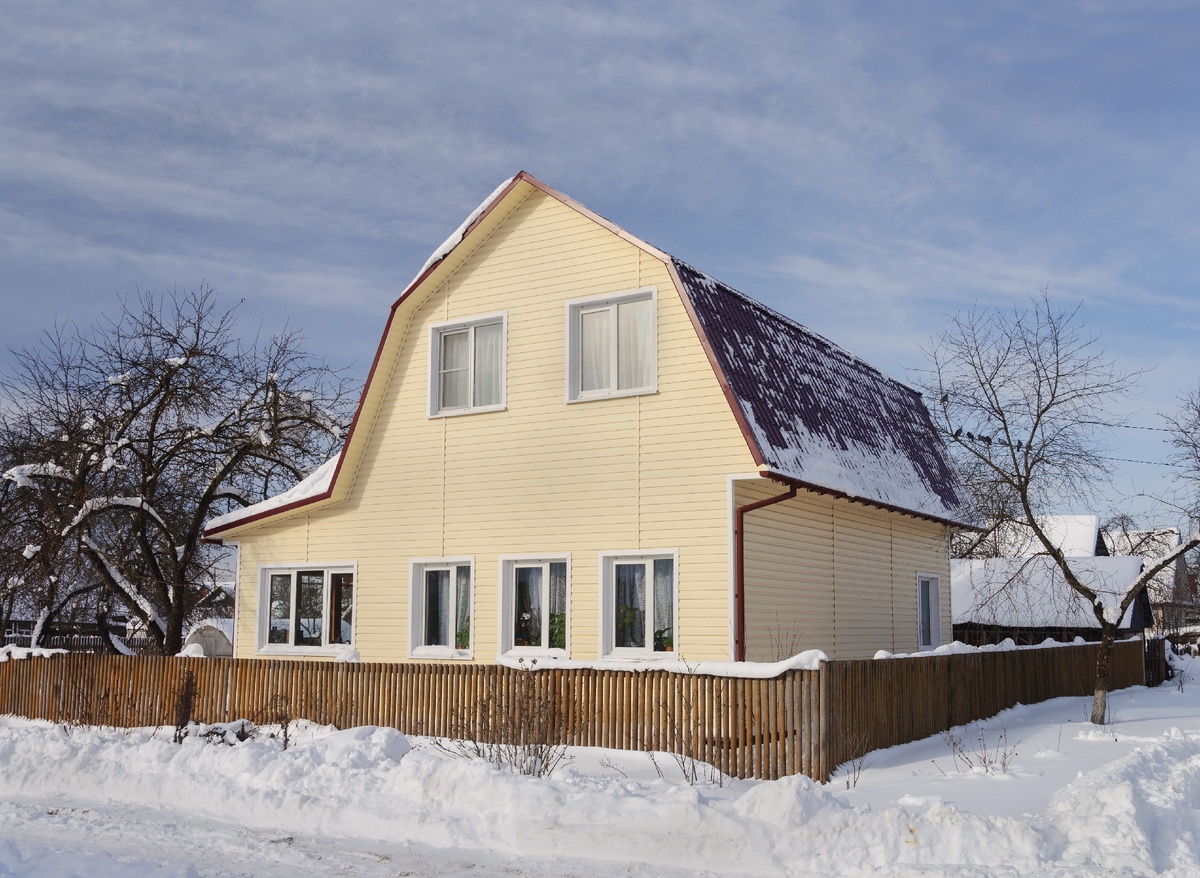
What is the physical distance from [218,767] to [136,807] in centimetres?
83

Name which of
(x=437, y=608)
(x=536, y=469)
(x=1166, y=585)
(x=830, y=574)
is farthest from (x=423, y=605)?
(x=1166, y=585)

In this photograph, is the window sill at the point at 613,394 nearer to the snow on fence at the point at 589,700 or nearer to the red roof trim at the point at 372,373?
the red roof trim at the point at 372,373

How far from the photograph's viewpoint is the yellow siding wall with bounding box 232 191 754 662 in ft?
50.3

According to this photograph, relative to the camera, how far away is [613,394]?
1623cm

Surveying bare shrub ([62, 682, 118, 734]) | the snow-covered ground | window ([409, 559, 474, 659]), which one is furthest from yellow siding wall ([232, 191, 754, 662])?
the snow-covered ground

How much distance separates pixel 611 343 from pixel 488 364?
→ 232cm

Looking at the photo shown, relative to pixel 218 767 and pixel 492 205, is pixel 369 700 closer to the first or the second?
pixel 218 767

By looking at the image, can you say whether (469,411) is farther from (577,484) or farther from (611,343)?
(611,343)

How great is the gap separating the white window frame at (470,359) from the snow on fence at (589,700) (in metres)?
4.47

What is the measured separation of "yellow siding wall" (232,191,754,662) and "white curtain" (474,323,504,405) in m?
→ 0.33

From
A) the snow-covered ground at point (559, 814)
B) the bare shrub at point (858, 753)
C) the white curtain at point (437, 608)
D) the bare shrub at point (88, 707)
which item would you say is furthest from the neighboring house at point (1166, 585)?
the bare shrub at point (88, 707)

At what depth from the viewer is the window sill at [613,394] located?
16.0 m

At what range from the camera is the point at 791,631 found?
16281 mm

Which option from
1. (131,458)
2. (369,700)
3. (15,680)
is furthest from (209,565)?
(369,700)
